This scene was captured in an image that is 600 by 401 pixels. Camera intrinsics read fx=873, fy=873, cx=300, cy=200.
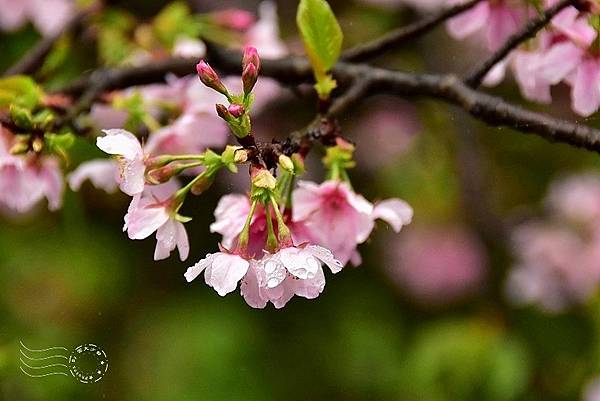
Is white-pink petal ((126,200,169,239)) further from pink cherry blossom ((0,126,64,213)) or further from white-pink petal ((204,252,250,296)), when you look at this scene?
pink cherry blossom ((0,126,64,213))

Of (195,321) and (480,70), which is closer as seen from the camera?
(480,70)

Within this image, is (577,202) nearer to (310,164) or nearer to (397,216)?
(310,164)

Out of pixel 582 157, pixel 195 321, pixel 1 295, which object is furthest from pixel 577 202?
pixel 1 295

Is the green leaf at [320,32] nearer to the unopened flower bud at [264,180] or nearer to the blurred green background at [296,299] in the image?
the unopened flower bud at [264,180]

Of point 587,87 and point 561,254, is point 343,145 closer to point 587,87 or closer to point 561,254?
point 587,87

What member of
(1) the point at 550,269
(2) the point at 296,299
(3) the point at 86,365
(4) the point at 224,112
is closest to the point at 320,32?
(4) the point at 224,112

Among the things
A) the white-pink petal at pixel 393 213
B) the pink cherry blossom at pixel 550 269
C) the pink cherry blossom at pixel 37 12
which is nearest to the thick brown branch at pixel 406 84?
the white-pink petal at pixel 393 213
